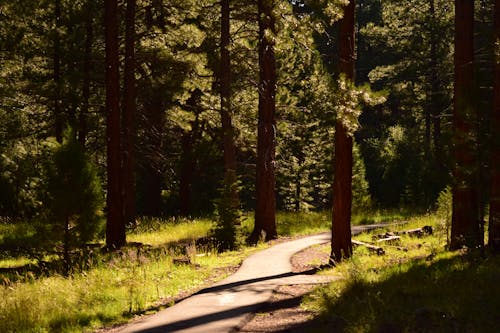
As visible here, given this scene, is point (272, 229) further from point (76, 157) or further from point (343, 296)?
point (343, 296)

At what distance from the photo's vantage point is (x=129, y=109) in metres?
22.1

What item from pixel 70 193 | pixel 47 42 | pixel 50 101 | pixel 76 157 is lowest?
pixel 70 193

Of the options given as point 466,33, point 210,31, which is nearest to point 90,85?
point 210,31

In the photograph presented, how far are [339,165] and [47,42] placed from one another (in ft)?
55.8

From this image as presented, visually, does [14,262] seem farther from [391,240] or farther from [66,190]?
[391,240]

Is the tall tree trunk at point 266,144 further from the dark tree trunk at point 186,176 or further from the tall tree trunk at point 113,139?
the dark tree trunk at point 186,176

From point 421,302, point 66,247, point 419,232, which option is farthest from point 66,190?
point 419,232

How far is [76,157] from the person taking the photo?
46.2ft

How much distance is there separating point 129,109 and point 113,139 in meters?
6.18

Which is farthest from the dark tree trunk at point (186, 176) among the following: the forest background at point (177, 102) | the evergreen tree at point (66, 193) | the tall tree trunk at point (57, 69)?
the evergreen tree at point (66, 193)

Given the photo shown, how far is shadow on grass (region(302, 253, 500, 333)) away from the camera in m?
7.05

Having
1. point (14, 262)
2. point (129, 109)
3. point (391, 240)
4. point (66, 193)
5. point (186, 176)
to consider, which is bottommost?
point (14, 262)

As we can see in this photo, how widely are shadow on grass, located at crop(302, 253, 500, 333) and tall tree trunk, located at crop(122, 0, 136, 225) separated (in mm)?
13672

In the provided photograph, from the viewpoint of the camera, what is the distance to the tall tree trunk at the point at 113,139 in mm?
16141
